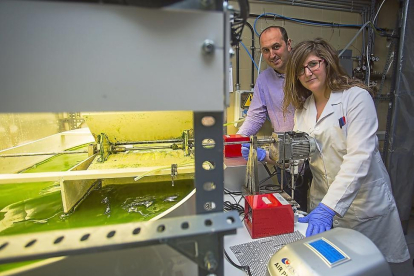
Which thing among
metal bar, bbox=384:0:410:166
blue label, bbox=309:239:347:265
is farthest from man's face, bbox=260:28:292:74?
blue label, bbox=309:239:347:265

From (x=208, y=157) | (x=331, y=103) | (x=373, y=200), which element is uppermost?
(x=331, y=103)

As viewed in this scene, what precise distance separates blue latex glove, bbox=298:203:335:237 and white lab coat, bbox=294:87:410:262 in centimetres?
3

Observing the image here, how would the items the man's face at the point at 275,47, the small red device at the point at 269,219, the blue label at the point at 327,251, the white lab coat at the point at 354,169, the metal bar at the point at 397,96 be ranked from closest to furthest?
the blue label at the point at 327,251, the small red device at the point at 269,219, the white lab coat at the point at 354,169, the man's face at the point at 275,47, the metal bar at the point at 397,96

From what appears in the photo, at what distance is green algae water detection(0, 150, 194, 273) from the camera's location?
82 centimetres

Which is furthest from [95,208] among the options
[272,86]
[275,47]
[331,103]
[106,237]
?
[275,47]

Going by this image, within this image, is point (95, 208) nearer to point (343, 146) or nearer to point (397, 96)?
point (343, 146)

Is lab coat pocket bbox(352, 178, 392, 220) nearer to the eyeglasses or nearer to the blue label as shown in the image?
the eyeglasses

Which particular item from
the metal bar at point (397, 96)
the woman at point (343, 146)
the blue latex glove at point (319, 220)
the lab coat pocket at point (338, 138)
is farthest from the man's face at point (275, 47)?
the blue latex glove at point (319, 220)

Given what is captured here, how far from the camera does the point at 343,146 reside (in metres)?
1.06

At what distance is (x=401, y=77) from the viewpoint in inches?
73.0

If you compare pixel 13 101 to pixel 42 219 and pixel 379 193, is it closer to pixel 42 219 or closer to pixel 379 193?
pixel 42 219

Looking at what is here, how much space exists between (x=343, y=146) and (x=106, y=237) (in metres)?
1.12

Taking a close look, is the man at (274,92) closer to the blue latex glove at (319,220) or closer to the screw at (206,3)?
the blue latex glove at (319,220)

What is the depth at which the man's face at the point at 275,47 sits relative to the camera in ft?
5.30
